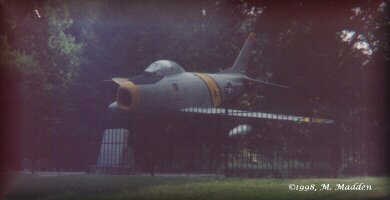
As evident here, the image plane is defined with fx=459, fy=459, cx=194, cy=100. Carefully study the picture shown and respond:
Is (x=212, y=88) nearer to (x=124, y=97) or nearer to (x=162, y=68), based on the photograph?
(x=162, y=68)

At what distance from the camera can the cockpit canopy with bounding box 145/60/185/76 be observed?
630 inches

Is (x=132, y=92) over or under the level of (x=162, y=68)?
under

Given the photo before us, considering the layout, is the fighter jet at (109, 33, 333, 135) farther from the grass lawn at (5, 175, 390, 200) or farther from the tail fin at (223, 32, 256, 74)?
the grass lawn at (5, 175, 390, 200)

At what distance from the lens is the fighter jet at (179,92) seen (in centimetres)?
1514

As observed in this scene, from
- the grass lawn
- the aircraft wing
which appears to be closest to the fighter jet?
the aircraft wing

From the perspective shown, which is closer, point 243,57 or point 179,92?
point 179,92

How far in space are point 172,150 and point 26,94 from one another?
5282 millimetres

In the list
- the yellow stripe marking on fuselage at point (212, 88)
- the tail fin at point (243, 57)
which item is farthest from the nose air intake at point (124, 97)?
the tail fin at point (243, 57)

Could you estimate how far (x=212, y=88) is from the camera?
18.7 metres

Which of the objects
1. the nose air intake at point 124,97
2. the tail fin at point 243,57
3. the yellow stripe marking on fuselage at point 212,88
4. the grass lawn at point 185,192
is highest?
the tail fin at point 243,57

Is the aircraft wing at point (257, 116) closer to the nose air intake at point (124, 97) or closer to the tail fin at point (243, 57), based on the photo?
the nose air intake at point (124, 97)

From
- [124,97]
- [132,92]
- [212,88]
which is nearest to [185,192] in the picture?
[132,92]

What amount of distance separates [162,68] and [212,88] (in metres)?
3.13

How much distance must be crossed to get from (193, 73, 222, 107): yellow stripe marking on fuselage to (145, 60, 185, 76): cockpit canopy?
1434 millimetres
